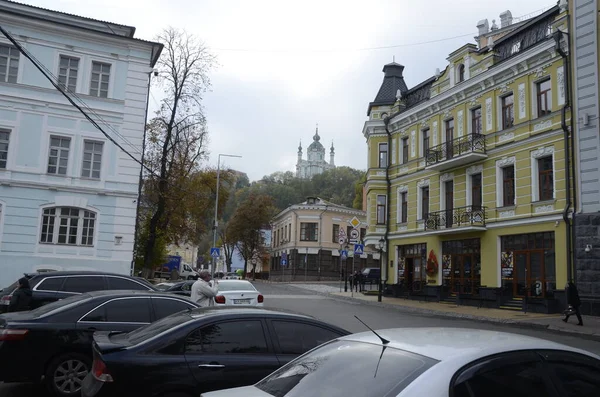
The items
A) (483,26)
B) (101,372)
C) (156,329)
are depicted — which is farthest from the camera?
(483,26)

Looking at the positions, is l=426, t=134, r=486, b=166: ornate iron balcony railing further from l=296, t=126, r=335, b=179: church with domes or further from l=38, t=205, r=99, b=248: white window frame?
l=296, t=126, r=335, b=179: church with domes

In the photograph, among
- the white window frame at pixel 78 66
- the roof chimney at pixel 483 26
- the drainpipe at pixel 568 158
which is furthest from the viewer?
the roof chimney at pixel 483 26

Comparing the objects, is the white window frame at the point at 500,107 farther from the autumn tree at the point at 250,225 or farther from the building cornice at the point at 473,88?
the autumn tree at the point at 250,225

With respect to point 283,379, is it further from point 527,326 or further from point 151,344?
point 527,326

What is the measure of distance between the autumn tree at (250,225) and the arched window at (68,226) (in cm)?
4228

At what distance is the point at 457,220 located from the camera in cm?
2905

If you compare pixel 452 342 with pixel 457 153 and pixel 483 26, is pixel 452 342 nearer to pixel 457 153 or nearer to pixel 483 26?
pixel 457 153

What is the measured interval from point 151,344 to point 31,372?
303 cm

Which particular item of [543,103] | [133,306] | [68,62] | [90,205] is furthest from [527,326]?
[68,62]

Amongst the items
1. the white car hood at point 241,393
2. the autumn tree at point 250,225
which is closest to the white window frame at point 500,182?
the white car hood at point 241,393

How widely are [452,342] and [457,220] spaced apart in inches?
1045

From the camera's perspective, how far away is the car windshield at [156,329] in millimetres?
5881

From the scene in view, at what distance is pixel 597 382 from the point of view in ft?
11.7

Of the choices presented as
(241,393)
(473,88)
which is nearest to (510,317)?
(473,88)
